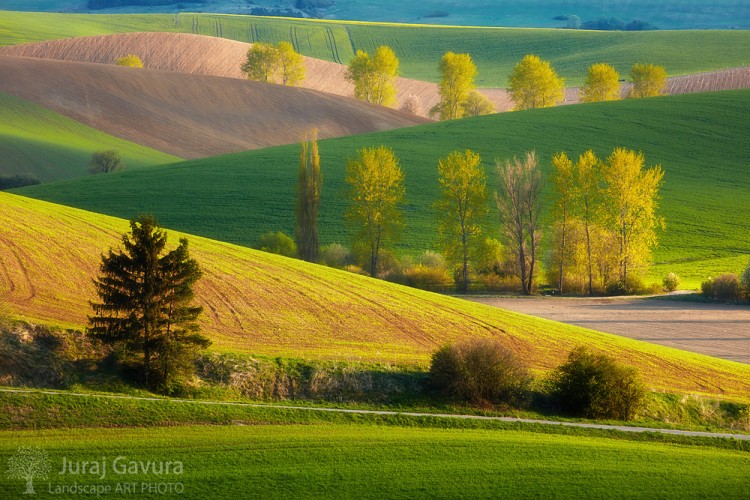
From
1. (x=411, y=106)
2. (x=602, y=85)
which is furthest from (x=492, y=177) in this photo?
(x=411, y=106)

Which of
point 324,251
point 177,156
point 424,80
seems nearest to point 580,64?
point 424,80

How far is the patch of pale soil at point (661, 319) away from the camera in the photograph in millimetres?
47531

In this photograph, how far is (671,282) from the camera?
6612cm

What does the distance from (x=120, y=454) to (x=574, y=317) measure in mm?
38184

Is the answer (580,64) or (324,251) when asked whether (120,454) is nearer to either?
(324,251)

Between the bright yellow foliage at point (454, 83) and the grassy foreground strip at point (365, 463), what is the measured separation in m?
119

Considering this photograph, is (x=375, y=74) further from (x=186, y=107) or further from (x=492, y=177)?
(x=492, y=177)

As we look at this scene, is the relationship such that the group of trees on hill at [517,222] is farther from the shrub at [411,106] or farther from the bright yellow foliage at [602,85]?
the shrub at [411,106]

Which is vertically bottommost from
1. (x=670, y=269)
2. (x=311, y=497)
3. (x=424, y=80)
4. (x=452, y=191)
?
(x=311, y=497)

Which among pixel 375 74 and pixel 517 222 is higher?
pixel 375 74

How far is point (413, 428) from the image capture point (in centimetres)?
2502

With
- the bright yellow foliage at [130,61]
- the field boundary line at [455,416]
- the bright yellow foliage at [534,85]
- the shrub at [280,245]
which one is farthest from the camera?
the bright yellow foliage at [130,61]

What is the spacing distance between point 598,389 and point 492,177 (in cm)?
5779

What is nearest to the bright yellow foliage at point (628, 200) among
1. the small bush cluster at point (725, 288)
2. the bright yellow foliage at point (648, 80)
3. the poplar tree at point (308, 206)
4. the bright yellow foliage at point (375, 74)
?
the small bush cluster at point (725, 288)
